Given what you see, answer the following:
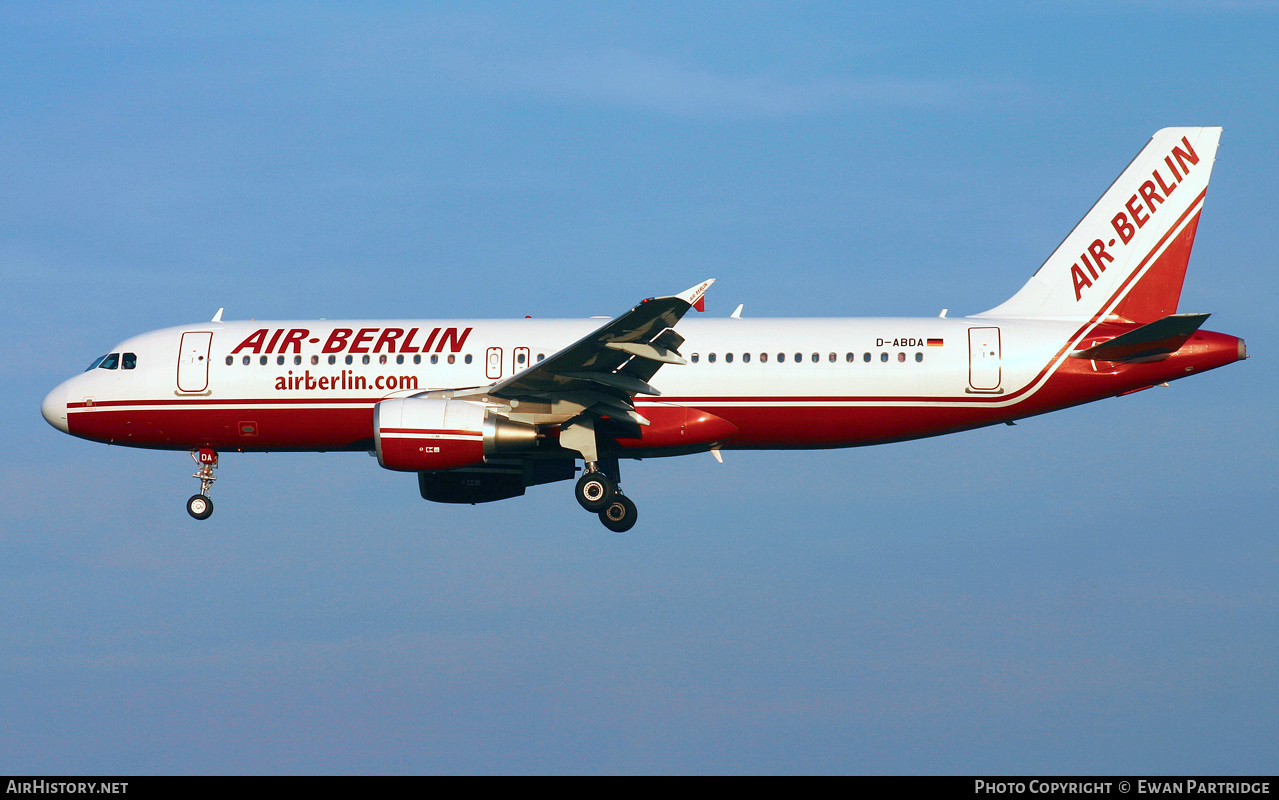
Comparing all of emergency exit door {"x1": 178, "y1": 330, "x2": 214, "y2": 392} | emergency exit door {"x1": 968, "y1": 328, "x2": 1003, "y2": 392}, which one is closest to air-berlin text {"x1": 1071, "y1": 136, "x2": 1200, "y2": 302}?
emergency exit door {"x1": 968, "y1": 328, "x2": 1003, "y2": 392}

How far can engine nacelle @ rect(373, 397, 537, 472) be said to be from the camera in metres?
29.5

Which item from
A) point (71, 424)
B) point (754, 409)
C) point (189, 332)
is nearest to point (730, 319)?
point (754, 409)

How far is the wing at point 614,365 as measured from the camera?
2756 centimetres

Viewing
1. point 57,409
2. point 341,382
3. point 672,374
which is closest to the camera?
point 672,374

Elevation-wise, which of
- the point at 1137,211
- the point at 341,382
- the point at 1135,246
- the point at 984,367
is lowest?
the point at 341,382

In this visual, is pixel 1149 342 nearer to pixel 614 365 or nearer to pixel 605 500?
pixel 614 365

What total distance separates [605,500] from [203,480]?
9712mm

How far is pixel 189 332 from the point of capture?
1340 inches

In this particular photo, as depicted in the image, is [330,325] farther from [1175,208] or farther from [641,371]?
[1175,208]

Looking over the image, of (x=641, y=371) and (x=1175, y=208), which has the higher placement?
(x=1175, y=208)

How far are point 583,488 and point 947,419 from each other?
26.3ft

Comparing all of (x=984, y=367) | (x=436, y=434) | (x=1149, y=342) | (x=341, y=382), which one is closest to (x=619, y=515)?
(x=436, y=434)

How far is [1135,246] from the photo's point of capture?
3241cm

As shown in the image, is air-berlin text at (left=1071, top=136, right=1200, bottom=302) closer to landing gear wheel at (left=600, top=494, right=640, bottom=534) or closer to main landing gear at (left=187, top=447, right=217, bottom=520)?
landing gear wheel at (left=600, top=494, right=640, bottom=534)
